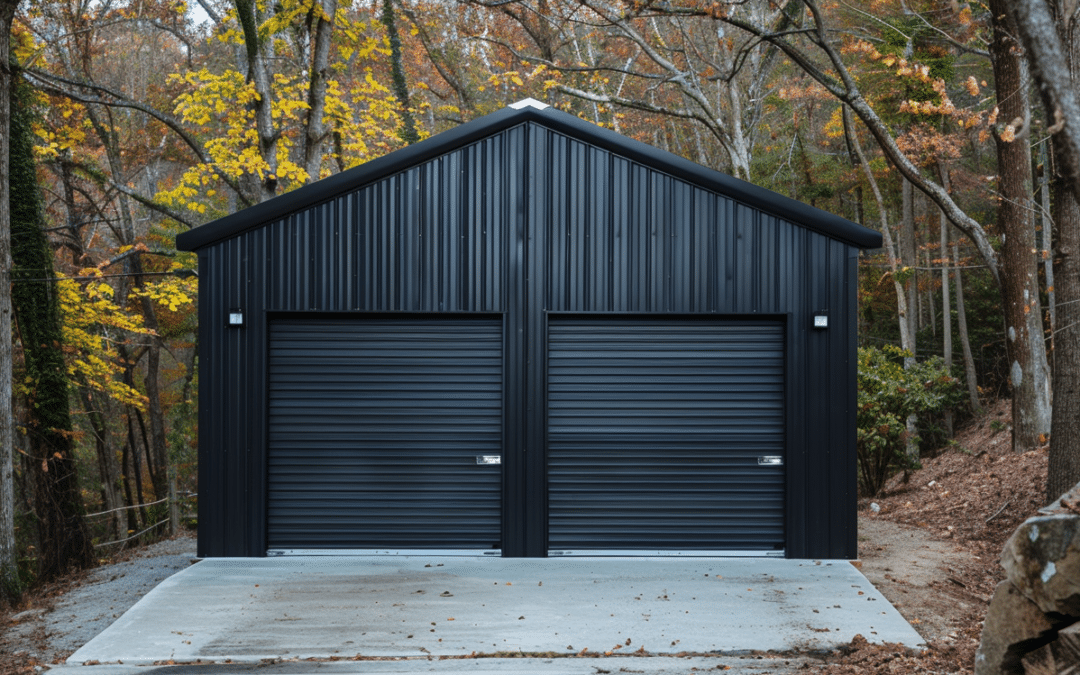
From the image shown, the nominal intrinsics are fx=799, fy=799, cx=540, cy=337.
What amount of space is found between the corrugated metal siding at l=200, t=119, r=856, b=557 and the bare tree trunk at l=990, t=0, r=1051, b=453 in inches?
136

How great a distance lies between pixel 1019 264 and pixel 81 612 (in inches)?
432

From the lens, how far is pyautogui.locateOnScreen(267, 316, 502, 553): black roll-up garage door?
811 centimetres

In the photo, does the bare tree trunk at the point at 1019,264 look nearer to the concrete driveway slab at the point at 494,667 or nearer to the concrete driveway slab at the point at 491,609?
the concrete driveway slab at the point at 491,609

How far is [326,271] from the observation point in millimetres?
8094

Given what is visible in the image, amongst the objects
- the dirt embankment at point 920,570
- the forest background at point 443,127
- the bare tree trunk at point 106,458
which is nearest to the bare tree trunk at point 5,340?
the forest background at point 443,127

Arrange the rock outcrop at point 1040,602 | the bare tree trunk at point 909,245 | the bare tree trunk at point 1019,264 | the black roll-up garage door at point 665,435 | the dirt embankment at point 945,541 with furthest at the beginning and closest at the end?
1. the bare tree trunk at point 909,245
2. the bare tree trunk at point 1019,264
3. the black roll-up garage door at point 665,435
4. the dirt embankment at point 945,541
5. the rock outcrop at point 1040,602

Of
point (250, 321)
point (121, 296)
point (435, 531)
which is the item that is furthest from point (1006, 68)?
point (121, 296)

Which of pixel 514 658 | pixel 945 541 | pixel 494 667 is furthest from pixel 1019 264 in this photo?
pixel 494 667

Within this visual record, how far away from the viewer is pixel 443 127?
86.0 ft

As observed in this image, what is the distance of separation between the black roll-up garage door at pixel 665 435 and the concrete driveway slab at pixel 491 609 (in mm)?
350

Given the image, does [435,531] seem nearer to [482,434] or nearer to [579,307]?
[482,434]

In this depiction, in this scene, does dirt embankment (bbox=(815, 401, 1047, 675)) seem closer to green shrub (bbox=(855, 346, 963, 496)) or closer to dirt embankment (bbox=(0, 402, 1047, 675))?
dirt embankment (bbox=(0, 402, 1047, 675))

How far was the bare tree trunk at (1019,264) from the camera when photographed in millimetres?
9484

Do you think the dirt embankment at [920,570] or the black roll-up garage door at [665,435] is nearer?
the dirt embankment at [920,570]
